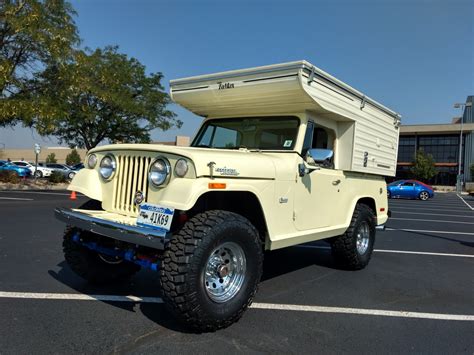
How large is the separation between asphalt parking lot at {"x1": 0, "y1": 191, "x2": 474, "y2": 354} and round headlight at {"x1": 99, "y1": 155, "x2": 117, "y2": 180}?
1271 millimetres

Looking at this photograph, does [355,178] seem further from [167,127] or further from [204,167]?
[167,127]

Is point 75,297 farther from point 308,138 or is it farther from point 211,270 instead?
point 308,138

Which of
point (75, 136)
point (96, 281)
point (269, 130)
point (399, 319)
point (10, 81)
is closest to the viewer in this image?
point (399, 319)

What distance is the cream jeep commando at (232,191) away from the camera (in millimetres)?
3357

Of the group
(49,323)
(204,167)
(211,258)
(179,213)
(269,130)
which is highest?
(269,130)

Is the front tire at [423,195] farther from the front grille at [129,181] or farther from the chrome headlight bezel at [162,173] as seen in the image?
the chrome headlight bezel at [162,173]

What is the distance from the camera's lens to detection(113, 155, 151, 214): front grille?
3.89 m

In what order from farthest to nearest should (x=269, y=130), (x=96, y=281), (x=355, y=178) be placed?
(x=355, y=178), (x=269, y=130), (x=96, y=281)

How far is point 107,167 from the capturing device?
13.6 ft

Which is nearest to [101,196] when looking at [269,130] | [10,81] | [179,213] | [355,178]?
[179,213]


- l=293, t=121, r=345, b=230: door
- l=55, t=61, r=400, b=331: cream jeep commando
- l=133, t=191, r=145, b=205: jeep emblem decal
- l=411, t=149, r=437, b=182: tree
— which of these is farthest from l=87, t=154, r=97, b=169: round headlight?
l=411, t=149, r=437, b=182: tree

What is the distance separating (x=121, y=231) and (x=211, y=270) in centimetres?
84

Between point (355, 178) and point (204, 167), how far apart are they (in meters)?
3.17

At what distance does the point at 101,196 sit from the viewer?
4207 mm
